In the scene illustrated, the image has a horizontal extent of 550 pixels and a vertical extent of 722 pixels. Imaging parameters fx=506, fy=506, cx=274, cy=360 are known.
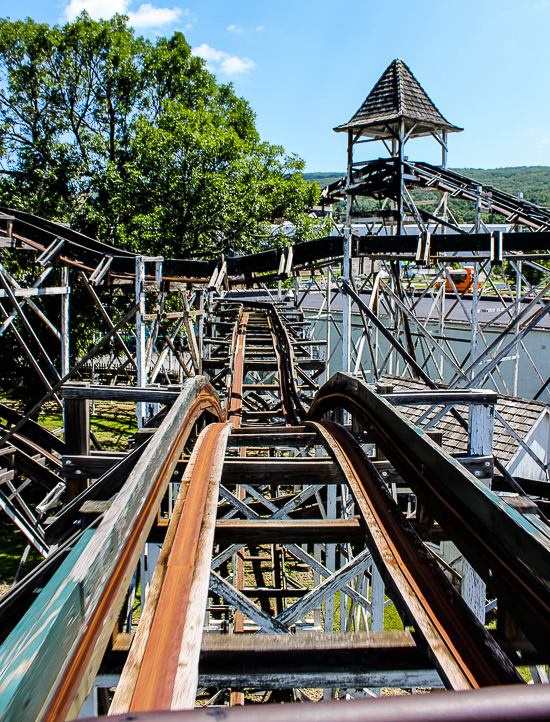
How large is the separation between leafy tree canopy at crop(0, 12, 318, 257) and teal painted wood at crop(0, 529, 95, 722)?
49.9 ft

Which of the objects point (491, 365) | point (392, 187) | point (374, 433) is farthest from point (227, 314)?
point (374, 433)

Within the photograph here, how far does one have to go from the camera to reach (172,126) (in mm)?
17281

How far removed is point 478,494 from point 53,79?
73.5 ft

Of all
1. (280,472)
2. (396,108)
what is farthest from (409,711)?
(396,108)

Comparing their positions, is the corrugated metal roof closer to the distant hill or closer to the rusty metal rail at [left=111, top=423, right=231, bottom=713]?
the rusty metal rail at [left=111, top=423, right=231, bottom=713]

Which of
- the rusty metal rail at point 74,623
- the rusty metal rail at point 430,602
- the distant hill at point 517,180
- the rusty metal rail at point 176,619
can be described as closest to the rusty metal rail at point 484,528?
the rusty metal rail at point 430,602

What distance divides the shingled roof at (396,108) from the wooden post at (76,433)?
522 inches

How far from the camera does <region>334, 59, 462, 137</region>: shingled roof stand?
14.1 metres

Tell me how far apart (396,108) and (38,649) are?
51.6 ft

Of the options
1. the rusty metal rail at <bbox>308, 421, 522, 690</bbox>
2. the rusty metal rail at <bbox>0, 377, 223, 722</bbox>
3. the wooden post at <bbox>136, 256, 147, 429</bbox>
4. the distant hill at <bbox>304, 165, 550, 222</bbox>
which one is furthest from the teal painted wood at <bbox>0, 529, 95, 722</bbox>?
the distant hill at <bbox>304, 165, 550, 222</bbox>

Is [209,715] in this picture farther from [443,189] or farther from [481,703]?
[443,189]

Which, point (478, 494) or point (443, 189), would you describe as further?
point (443, 189)

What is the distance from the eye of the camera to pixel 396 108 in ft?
46.5

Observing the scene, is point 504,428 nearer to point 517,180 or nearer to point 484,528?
point 484,528
